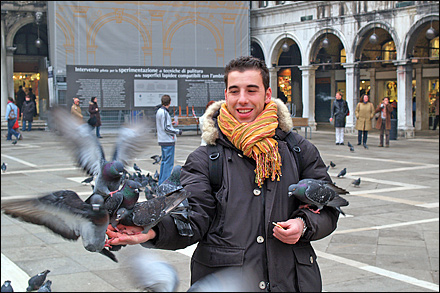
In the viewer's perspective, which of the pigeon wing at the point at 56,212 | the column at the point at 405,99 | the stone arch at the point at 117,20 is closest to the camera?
the pigeon wing at the point at 56,212

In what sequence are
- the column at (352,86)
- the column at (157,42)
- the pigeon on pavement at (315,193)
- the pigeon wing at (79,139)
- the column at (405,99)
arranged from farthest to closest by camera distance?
the column at (157,42), the column at (352,86), the column at (405,99), the pigeon on pavement at (315,193), the pigeon wing at (79,139)

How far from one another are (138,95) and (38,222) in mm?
25744

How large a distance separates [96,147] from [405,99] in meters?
23.6

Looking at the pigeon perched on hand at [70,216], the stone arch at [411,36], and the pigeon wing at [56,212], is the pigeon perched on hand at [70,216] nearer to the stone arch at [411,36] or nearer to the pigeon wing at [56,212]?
the pigeon wing at [56,212]

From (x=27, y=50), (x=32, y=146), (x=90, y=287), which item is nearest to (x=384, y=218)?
(x=90, y=287)

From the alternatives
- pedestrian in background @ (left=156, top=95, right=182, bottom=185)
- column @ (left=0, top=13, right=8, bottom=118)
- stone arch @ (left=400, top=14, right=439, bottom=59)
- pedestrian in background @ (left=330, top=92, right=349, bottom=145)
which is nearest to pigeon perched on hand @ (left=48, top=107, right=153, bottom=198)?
pedestrian in background @ (left=156, top=95, right=182, bottom=185)

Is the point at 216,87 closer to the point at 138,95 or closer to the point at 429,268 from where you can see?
the point at 138,95

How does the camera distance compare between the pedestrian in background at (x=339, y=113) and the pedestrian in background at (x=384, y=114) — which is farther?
the pedestrian in background at (x=339, y=113)

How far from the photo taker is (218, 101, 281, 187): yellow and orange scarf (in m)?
2.61

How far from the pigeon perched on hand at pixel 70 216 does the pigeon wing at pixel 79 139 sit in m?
0.35

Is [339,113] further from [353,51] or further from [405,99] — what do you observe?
[353,51]

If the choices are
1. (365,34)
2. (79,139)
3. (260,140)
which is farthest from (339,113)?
(79,139)

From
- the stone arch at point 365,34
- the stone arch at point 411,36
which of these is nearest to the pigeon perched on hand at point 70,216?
the stone arch at point 411,36

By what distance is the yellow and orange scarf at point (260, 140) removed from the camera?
261 centimetres
